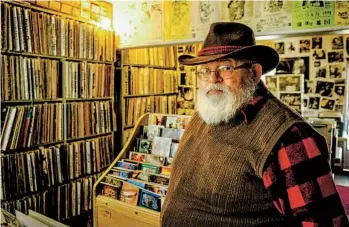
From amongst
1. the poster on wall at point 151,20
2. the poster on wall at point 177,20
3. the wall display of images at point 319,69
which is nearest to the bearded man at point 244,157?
the poster on wall at point 177,20

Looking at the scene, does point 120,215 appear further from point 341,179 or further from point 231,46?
point 341,179

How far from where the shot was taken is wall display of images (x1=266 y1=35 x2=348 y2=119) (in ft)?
16.9

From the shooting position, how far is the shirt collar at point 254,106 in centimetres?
117

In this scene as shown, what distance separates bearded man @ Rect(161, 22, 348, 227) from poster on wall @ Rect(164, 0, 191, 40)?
137 centimetres

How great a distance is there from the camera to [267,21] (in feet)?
7.45

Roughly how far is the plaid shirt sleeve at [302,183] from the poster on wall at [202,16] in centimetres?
166

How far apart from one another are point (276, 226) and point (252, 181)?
0.16 metres

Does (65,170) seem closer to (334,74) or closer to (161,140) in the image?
(161,140)

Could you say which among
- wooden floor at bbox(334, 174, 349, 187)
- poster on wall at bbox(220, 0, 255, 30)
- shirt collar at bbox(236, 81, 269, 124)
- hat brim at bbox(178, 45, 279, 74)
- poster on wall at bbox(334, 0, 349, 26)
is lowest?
wooden floor at bbox(334, 174, 349, 187)

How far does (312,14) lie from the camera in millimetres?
2111

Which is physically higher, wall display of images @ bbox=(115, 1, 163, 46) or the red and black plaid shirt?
wall display of images @ bbox=(115, 1, 163, 46)

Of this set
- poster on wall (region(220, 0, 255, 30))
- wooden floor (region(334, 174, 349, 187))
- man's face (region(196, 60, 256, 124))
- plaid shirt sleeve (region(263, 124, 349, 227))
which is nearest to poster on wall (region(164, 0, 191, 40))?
poster on wall (region(220, 0, 255, 30))

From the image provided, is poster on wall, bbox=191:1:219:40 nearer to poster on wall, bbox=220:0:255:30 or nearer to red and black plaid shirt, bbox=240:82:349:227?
poster on wall, bbox=220:0:255:30

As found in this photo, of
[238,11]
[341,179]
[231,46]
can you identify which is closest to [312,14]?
[238,11]
